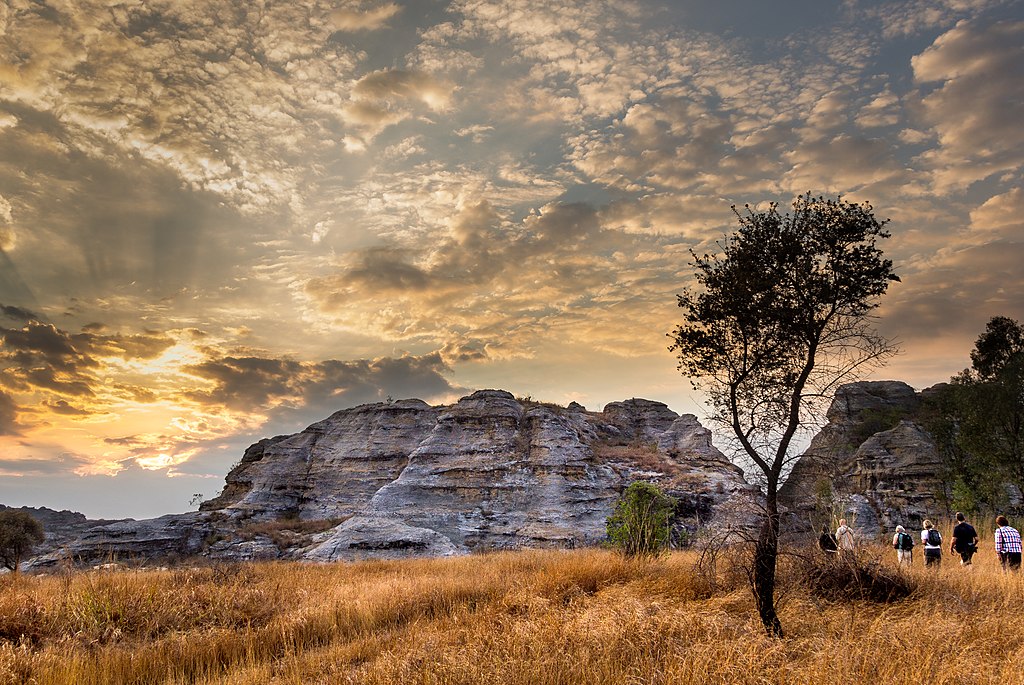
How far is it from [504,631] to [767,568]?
14.8 feet

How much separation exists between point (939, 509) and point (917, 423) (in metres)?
11.4

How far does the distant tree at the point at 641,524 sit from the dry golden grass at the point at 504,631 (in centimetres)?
428

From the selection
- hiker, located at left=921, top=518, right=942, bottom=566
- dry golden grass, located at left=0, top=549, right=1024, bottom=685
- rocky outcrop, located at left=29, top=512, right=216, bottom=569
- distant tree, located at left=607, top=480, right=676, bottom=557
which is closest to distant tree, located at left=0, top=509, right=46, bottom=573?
rocky outcrop, located at left=29, top=512, right=216, bottom=569

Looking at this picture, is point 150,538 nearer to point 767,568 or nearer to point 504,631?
point 504,631

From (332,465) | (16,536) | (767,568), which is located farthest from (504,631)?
(332,465)

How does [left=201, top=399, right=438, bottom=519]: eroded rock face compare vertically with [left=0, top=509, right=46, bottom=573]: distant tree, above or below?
above

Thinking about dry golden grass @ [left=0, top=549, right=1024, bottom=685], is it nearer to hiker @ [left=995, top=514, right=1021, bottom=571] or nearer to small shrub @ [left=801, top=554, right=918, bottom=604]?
small shrub @ [left=801, top=554, right=918, bottom=604]

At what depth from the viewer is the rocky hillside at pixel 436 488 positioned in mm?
36719

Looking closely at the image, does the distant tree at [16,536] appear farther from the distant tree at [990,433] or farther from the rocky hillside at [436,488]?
the distant tree at [990,433]

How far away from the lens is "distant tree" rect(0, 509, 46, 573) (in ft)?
114

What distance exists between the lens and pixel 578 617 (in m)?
8.98

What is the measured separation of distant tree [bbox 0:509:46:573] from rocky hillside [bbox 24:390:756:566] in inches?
58.3

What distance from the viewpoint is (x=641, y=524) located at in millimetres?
21203

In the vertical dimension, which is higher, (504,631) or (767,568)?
(767,568)
